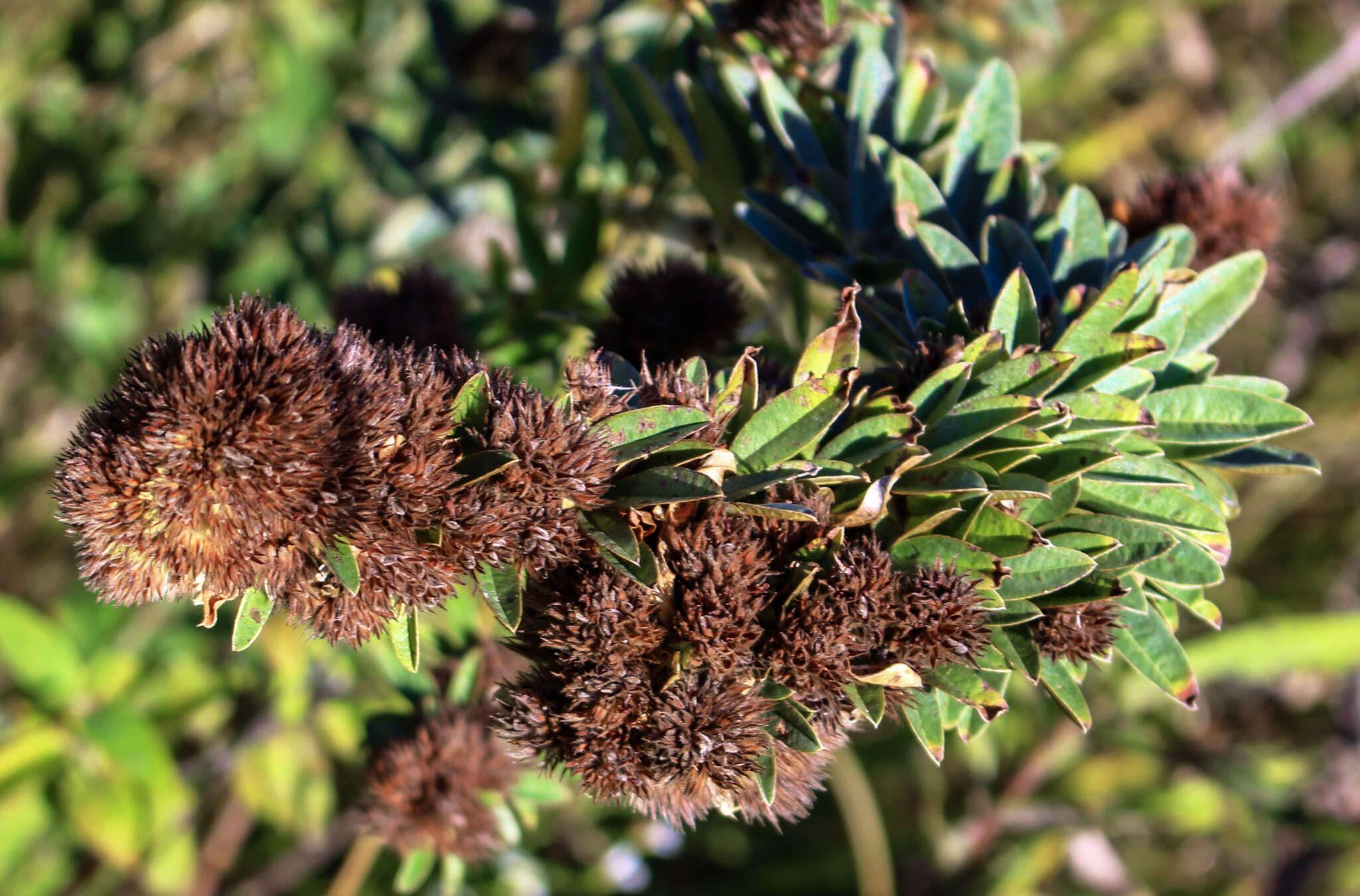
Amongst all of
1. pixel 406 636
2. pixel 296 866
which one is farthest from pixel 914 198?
pixel 296 866

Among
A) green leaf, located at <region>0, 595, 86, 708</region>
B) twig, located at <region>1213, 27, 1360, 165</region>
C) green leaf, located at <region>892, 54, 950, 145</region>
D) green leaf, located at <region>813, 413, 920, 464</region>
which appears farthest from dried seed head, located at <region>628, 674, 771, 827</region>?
twig, located at <region>1213, 27, 1360, 165</region>

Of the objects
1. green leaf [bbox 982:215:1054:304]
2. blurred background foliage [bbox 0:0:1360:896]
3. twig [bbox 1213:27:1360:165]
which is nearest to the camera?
green leaf [bbox 982:215:1054:304]

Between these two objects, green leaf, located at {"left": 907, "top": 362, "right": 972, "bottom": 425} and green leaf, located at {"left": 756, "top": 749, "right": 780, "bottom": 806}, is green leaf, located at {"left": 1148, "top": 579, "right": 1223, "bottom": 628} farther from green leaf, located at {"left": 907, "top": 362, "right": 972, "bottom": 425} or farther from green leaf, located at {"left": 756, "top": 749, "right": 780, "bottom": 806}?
green leaf, located at {"left": 756, "top": 749, "right": 780, "bottom": 806}

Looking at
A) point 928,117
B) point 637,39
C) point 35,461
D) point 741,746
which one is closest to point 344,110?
point 637,39

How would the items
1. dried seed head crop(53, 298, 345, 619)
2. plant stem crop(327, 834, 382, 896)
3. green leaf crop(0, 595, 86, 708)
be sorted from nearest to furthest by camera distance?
dried seed head crop(53, 298, 345, 619) < green leaf crop(0, 595, 86, 708) < plant stem crop(327, 834, 382, 896)

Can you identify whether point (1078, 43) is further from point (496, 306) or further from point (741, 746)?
point (741, 746)

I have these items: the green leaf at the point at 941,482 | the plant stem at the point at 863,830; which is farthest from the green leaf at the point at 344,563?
the plant stem at the point at 863,830

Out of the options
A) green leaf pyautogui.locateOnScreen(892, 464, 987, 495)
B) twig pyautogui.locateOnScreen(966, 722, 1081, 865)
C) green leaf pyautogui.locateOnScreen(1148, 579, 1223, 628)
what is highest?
green leaf pyautogui.locateOnScreen(892, 464, 987, 495)
